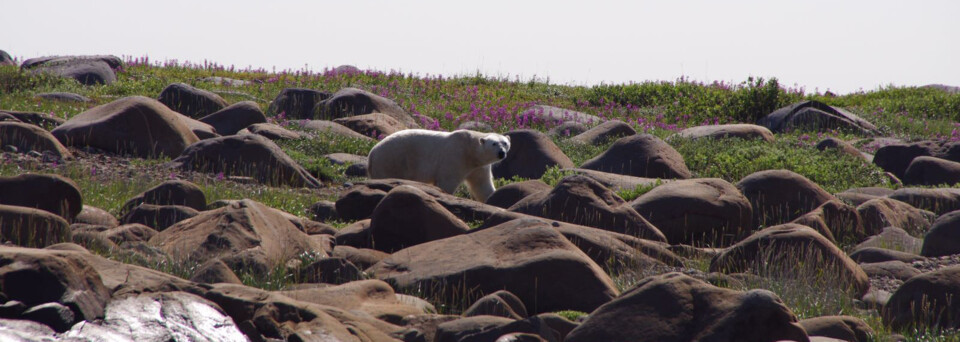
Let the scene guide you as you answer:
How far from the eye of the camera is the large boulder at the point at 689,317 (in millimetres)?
5555

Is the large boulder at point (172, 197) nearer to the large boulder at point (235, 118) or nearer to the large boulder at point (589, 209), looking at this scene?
the large boulder at point (589, 209)

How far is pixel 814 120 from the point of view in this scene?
24344mm

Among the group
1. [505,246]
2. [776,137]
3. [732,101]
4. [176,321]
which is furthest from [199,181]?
[732,101]

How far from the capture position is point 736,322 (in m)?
5.52

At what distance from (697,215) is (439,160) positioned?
4.40 meters

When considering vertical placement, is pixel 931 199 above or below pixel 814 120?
below

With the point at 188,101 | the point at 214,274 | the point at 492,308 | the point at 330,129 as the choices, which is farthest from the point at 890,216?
the point at 188,101

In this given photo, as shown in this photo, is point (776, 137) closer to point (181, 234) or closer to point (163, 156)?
point (163, 156)

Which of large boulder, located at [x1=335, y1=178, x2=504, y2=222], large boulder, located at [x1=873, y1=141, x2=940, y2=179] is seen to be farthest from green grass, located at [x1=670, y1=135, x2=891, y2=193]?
large boulder, located at [x1=335, y1=178, x2=504, y2=222]

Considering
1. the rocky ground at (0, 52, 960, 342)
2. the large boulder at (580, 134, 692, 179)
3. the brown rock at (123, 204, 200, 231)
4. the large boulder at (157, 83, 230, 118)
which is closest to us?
the rocky ground at (0, 52, 960, 342)

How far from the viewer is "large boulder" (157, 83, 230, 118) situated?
70.4 ft

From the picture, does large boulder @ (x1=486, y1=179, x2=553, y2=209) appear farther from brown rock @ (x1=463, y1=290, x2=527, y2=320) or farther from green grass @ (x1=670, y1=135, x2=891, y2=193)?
brown rock @ (x1=463, y1=290, x2=527, y2=320)

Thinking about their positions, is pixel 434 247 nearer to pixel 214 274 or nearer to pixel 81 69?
pixel 214 274

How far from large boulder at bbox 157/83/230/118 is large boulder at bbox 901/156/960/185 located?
15428 mm
